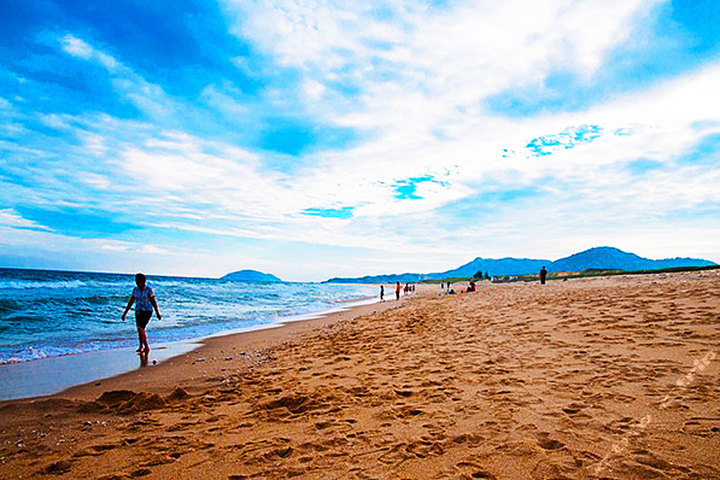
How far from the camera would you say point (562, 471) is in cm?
280

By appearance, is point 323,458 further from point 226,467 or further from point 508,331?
point 508,331

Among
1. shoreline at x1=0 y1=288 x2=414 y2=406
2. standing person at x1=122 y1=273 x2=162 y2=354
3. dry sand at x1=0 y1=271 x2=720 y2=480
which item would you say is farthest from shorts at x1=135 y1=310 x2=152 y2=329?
dry sand at x1=0 y1=271 x2=720 y2=480

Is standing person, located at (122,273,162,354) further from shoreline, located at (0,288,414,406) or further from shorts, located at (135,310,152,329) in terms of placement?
shoreline, located at (0,288,414,406)

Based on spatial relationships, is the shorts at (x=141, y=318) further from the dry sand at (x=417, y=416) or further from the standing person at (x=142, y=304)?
the dry sand at (x=417, y=416)

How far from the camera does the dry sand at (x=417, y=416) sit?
10.1 ft

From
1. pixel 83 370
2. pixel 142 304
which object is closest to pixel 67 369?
pixel 83 370

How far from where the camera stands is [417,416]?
13.5 feet

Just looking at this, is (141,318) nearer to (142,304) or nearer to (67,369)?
(142,304)

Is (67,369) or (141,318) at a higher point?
(141,318)

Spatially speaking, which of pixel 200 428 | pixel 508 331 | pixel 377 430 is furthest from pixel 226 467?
pixel 508 331

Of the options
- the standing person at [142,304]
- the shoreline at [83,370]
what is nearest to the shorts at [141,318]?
the standing person at [142,304]

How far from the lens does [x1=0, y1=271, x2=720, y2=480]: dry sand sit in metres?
3.07

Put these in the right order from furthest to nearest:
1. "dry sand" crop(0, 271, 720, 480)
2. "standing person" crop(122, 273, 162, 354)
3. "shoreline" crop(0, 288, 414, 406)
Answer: "standing person" crop(122, 273, 162, 354) < "shoreline" crop(0, 288, 414, 406) < "dry sand" crop(0, 271, 720, 480)

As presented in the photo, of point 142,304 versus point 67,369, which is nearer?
point 67,369
